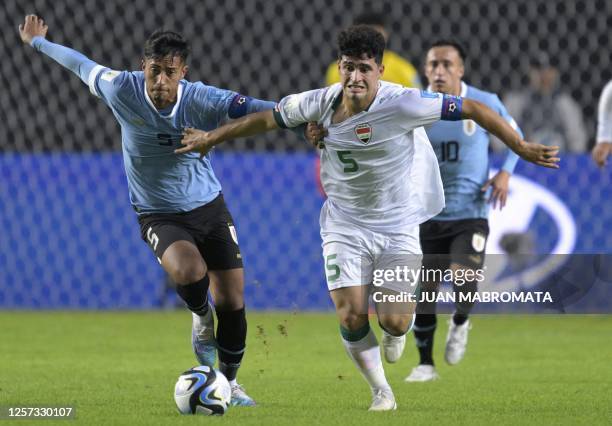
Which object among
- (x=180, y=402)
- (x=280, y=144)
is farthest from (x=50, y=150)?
(x=180, y=402)

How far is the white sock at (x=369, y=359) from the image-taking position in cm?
636

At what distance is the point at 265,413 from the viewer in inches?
245

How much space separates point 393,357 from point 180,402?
131 centimetres

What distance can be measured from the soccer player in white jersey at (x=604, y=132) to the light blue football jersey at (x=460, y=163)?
1.15 meters

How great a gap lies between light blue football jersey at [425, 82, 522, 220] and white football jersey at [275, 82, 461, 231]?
1.36 metres

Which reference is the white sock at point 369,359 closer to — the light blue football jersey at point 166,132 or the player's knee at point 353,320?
the player's knee at point 353,320

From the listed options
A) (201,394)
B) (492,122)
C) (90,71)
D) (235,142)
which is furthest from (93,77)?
(235,142)

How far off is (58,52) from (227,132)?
4.97 ft

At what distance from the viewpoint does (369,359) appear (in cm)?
637

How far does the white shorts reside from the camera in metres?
6.50

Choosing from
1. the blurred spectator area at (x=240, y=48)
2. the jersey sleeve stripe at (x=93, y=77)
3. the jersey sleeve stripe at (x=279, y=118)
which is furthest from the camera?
the blurred spectator area at (x=240, y=48)

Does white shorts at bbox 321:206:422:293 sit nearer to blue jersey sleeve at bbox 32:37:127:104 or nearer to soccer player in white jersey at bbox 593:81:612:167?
blue jersey sleeve at bbox 32:37:127:104

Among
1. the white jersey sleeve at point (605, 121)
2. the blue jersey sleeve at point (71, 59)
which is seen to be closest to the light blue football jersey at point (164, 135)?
the blue jersey sleeve at point (71, 59)

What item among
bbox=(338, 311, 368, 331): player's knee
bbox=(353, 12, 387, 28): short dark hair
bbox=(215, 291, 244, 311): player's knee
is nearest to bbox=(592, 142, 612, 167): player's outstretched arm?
bbox=(353, 12, 387, 28): short dark hair
